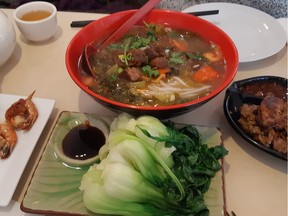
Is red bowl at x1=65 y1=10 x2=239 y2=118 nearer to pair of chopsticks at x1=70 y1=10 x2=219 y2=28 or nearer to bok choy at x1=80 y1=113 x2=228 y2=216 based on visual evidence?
bok choy at x1=80 y1=113 x2=228 y2=216

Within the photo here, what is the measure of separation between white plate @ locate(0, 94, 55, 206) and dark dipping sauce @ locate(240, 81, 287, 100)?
777mm

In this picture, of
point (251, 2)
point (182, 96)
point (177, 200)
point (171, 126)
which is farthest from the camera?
point (251, 2)

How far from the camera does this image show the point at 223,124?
127 centimetres

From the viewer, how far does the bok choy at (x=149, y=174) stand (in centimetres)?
88

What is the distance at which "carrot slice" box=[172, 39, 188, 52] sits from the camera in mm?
1379

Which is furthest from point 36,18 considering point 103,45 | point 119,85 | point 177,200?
point 177,200

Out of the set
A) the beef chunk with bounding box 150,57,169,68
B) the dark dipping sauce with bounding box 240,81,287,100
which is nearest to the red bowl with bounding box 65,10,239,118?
the dark dipping sauce with bounding box 240,81,287,100

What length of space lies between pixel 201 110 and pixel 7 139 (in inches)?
29.3

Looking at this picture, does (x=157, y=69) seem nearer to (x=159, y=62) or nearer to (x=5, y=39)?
(x=159, y=62)

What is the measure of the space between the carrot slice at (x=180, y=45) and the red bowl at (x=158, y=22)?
8cm

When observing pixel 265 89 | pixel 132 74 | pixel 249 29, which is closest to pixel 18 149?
pixel 132 74

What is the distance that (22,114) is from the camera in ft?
3.88

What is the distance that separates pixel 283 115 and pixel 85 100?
30.7 inches

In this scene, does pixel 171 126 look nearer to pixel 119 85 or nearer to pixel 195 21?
pixel 119 85
